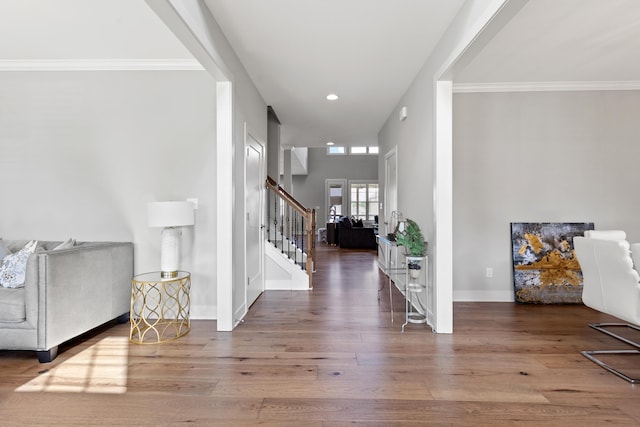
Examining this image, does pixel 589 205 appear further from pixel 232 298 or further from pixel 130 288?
pixel 130 288

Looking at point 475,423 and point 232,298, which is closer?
point 475,423

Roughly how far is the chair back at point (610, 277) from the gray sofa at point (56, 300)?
404 centimetres

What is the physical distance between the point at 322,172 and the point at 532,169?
1025cm

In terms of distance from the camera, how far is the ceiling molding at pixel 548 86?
3990mm

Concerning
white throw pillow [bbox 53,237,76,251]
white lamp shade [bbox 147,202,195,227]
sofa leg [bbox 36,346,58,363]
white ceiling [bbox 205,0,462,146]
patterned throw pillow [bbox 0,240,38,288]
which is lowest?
sofa leg [bbox 36,346,58,363]

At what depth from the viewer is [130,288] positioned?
3.30 meters

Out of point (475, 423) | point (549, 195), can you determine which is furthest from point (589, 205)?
point (475, 423)

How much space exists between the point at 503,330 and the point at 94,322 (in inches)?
145

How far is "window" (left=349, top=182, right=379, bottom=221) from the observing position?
13562 mm

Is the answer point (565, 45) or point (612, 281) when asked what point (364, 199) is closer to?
point (565, 45)

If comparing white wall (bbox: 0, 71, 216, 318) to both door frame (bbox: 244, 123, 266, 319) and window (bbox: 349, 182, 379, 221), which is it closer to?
door frame (bbox: 244, 123, 266, 319)

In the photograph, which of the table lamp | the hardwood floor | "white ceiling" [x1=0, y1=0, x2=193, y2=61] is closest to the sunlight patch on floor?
the hardwood floor

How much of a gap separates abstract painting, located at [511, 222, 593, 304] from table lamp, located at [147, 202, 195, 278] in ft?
12.4

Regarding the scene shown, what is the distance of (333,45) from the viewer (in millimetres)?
3156
